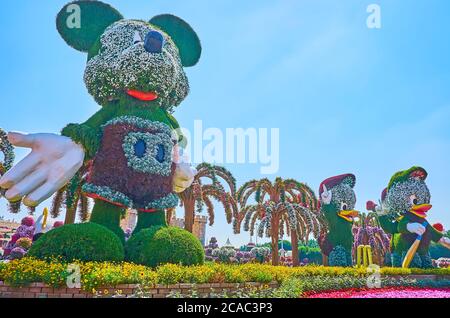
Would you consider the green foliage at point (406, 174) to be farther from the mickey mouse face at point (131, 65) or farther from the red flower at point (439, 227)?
the mickey mouse face at point (131, 65)

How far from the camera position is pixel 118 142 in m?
9.96

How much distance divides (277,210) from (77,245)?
10.3m

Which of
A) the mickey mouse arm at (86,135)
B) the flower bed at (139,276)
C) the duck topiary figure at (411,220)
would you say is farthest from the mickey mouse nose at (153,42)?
the duck topiary figure at (411,220)

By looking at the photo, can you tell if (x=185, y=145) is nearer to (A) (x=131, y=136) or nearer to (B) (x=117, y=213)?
(A) (x=131, y=136)

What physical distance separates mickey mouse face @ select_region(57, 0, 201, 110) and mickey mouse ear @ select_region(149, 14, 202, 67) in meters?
0.71

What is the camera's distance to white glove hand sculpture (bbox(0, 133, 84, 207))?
9.06 m

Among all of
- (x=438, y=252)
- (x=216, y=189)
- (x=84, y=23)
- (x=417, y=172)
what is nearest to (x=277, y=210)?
(x=216, y=189)

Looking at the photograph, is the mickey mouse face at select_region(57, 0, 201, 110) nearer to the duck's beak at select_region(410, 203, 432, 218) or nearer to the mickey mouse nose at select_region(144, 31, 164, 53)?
the mickey mouse nose at select_region(144, 31, 164, 53)

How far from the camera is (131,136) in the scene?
10.0 meters

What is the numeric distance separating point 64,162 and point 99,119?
1.76 m

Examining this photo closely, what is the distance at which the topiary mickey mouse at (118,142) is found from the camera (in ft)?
30.1

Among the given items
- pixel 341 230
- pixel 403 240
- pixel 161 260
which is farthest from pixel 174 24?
pixel 403 240

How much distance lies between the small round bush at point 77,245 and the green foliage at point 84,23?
233 inches

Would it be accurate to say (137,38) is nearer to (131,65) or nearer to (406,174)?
(131,65)
